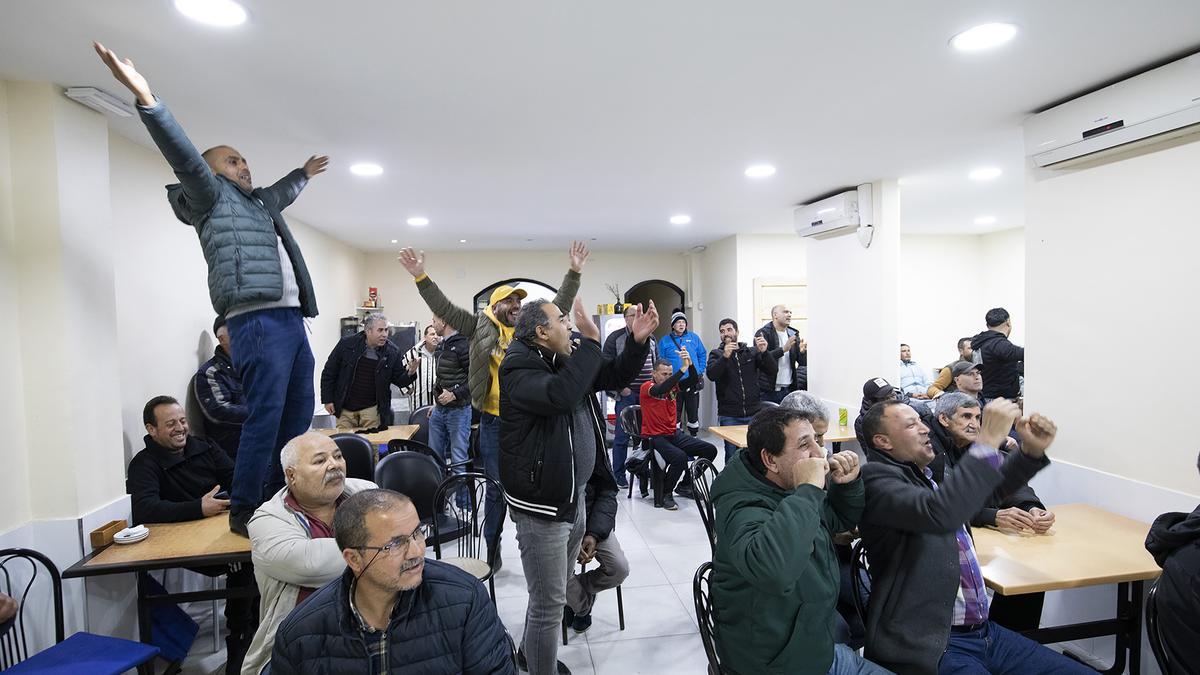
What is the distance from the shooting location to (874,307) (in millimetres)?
4871

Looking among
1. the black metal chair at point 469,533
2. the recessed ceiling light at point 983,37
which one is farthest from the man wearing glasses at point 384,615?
the recessed ceiling light at point 983,37

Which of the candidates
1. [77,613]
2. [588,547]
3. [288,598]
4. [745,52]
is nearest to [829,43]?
[745,52]

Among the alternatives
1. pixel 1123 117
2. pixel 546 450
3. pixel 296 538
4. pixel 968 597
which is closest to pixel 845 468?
pixel 968 597

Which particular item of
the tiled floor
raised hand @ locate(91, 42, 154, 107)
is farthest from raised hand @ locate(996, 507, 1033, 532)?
raised hand @ locate(91, 42, 154, 107)

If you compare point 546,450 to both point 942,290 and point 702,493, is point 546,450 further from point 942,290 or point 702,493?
point 942,290

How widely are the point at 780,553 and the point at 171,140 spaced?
2.11m

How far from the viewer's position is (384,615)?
1.49m

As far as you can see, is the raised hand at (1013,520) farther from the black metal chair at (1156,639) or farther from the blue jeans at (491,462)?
the blue jeans at (491,462)

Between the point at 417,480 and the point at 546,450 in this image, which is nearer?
the point at 546,450

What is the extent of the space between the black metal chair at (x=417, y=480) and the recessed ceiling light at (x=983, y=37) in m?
3.04

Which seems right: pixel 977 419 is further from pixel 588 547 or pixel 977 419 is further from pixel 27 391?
pixel 27 391

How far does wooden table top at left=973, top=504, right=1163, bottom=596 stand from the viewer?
2.04m

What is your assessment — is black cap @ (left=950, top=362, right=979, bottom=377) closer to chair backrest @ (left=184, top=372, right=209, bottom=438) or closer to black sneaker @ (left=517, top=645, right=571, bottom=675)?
black sneaker @ (left=517, top=645, right=571, bottom=675)

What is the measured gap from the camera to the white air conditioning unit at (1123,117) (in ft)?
8.27
